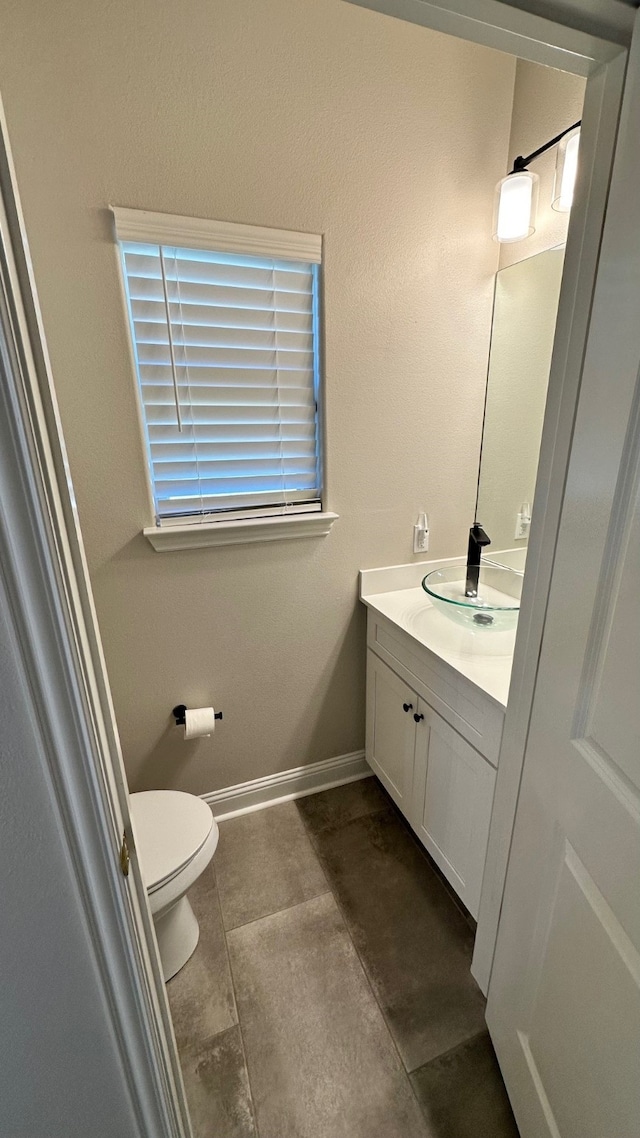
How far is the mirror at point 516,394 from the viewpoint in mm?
1463

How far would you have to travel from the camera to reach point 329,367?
4.75 feet

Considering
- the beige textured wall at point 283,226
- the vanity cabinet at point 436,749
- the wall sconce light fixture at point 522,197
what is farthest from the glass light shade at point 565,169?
the vanity cabinet at point 436,749

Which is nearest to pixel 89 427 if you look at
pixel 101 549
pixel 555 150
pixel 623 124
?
pixel 101 549

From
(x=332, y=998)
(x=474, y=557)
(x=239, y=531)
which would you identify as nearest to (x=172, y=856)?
(x=332, y=998)

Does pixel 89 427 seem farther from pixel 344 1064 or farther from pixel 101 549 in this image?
Answer: pixel 344 1064

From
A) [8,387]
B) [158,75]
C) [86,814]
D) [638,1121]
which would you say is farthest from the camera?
[158,75]

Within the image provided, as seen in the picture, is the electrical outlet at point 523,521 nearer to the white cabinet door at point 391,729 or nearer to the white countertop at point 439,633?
the white countertop at point 439,633

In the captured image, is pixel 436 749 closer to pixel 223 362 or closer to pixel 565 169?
pixel 223 362

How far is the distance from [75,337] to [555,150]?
4.69ft

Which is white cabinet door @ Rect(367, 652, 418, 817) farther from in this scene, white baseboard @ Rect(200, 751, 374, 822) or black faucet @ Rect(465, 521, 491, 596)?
black faucet @ Rect(465, 521, 491, 596)

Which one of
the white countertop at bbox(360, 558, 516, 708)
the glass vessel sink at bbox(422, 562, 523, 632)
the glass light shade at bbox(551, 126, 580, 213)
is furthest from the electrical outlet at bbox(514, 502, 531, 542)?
the glass light shade at bbox(551, 126, 580, 213)

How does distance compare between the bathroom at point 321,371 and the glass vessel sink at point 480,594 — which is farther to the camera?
the glass vessel sink at point 480,594

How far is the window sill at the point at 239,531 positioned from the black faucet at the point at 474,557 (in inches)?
18.6

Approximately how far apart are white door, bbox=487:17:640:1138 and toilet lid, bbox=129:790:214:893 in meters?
0.82
